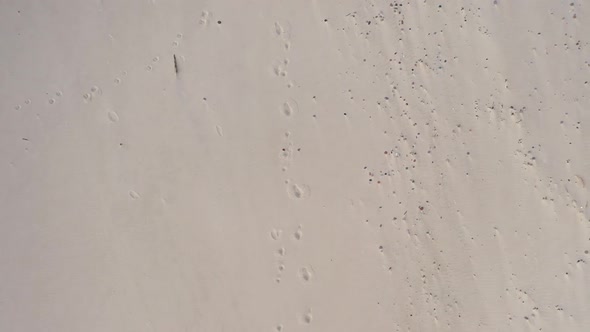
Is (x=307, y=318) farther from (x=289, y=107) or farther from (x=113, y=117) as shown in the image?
(x=113, y=117)

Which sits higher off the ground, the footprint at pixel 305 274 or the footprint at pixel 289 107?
the footprint at pixel 289 107

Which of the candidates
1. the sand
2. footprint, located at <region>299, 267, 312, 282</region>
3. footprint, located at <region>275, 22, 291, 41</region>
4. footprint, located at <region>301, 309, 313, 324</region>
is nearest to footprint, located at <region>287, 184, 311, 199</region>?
the sand

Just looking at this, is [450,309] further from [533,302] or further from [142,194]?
[142,194]

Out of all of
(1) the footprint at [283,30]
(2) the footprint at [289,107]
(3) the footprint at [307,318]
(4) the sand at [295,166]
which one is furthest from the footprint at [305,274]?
(1) the footprint at [283,30]

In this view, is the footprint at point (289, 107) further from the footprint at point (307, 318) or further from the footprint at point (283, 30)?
the footprint at point (307, 318)

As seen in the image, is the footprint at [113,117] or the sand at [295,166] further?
the footprint at [113,117]

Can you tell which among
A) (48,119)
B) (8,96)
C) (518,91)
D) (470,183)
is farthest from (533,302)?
(8,96)

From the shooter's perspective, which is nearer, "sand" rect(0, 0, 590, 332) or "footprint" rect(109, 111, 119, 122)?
"sand" rect(0, 0, 590, 332)

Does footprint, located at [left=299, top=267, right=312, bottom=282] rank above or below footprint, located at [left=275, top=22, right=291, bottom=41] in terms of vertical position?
below

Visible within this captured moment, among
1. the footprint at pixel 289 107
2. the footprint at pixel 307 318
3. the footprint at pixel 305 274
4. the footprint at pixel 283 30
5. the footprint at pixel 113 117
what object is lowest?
the footprint at pixel 307 318

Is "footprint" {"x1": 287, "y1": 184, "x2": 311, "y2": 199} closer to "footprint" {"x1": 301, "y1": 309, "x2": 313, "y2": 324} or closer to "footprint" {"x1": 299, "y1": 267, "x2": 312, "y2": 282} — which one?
"footprint" {"x1": 299, "y1": 267, "x2": 312, "y2": 282}
